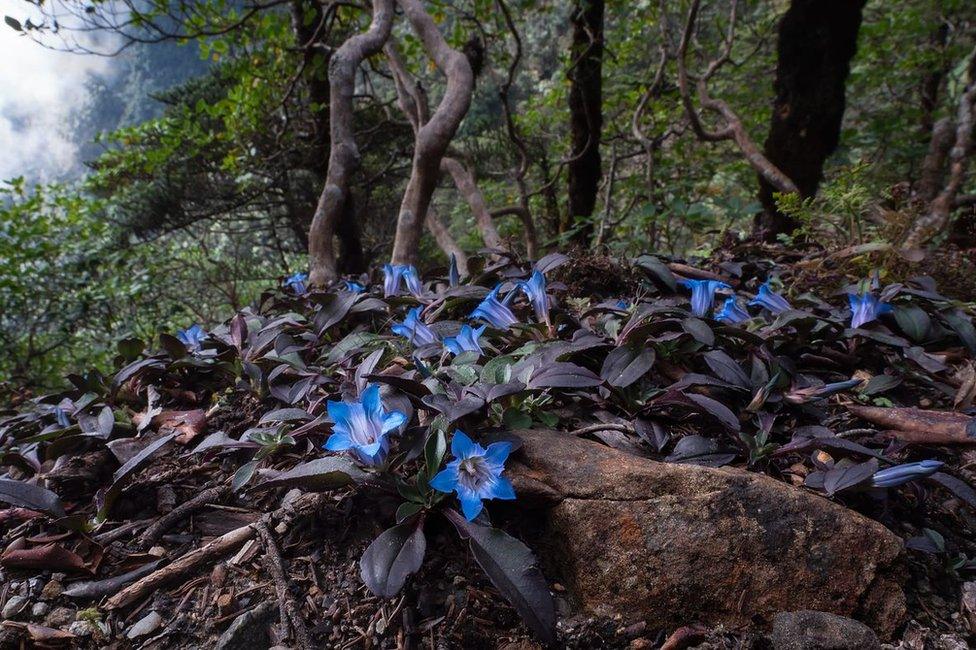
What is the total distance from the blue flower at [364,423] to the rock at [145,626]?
423 millimetres

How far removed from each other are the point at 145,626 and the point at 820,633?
3.59 ft

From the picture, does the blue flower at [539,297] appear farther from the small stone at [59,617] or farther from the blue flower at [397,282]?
the small stone at [59,617]

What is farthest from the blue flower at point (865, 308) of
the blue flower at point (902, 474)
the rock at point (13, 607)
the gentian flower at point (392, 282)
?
the rock at point (13, 607)

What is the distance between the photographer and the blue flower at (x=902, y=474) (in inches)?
37.3

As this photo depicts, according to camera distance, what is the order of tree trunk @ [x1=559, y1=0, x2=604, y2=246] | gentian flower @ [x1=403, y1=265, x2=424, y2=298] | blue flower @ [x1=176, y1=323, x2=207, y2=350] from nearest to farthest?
blue flower @ [x1=176, y1=323, x2=207, y2=350], gentian flower @ [x1=403, y1=265, x2=424, y2=298], tree trunk @ [x1=559, y1=0, x2=604, y2=246]

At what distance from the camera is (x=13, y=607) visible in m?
0.94

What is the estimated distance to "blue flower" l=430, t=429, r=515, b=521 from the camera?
34.4 inches

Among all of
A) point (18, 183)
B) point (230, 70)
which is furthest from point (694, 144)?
point (18, 183)

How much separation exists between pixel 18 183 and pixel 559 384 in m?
5.82

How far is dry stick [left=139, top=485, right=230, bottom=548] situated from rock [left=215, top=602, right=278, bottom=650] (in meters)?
0.34

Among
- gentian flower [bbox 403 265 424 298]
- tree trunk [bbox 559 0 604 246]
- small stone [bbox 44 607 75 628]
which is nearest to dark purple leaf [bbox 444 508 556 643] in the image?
small stone [bbox 44 607 75 628]

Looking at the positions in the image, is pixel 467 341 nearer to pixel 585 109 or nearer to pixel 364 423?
pixel 364 423

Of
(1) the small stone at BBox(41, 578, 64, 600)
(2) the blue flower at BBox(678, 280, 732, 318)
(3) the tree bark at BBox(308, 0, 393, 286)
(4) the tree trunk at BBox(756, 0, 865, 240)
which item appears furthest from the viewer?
(4) the tree trunk at BBox(756, 0, 865, 240)

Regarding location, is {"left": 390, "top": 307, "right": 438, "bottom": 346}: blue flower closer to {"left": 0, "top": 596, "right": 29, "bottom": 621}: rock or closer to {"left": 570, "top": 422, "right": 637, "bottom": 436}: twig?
{"left": 570, "top": 422, "right": 637, "bottom": 436}: twig
